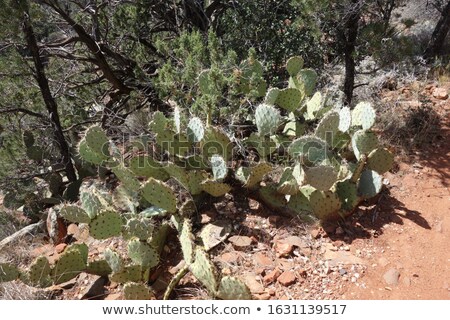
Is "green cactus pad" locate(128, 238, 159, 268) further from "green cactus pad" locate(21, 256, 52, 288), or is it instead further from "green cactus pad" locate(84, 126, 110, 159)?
"green cactus pad" locate(84, 126, 110, 159)

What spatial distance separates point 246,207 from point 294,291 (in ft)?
3.08

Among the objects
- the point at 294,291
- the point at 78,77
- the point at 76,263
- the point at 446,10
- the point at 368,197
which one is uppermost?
the point at 446,10

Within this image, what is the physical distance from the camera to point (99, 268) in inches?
125

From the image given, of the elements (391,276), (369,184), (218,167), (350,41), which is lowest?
(391,276)

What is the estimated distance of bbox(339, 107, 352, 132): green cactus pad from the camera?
3605mm

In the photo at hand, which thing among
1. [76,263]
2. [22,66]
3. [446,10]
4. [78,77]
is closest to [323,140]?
[76,263]

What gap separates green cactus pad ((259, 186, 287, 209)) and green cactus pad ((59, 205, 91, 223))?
1389 mm

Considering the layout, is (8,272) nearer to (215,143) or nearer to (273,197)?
(215,143)

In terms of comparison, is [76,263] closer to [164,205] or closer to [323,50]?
[164,205]

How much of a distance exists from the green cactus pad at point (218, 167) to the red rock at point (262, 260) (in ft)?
2.14

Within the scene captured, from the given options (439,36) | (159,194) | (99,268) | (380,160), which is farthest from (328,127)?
(439,36)

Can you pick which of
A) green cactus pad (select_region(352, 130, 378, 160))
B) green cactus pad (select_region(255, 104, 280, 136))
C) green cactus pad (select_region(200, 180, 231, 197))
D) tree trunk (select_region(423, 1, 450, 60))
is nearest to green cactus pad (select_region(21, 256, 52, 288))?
green cactus pad (select_region(200, 180, 231, 197))

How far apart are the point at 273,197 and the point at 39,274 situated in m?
1.82

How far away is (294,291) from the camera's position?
2848 millimetres
